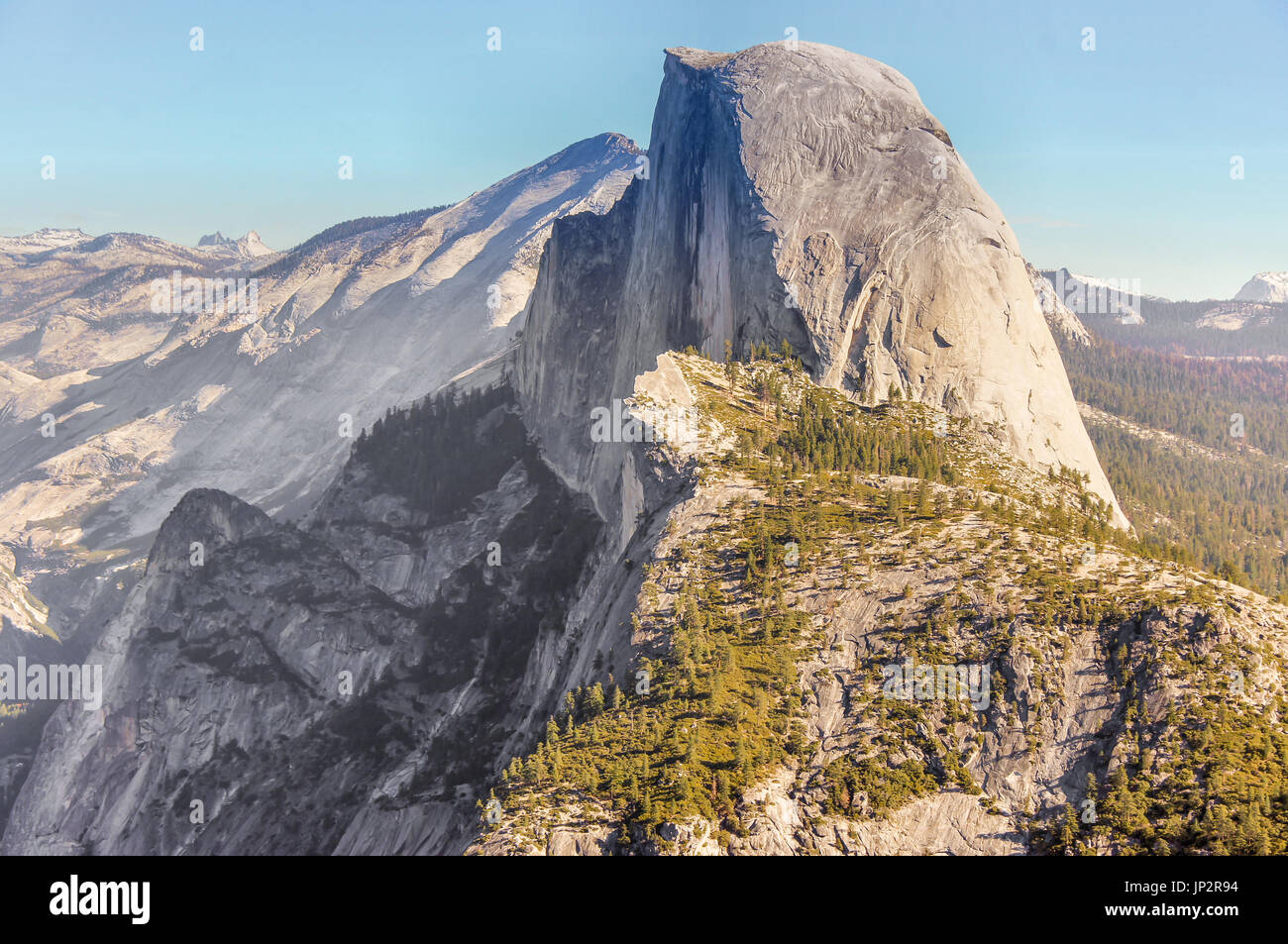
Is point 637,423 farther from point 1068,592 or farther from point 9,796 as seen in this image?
point 9,796

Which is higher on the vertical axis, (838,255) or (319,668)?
(838,255)

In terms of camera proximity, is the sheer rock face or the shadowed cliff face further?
the shadowed cliff face

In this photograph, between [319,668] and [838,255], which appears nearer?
[838,255]

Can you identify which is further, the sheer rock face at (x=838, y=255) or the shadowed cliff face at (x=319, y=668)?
the shadowed cliff face at (x=319, y=668)

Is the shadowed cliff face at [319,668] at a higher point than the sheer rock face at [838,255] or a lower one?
lower

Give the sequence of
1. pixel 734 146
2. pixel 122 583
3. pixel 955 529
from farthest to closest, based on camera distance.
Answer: pixel 122 583
pixel 734 146
pixel 955 529

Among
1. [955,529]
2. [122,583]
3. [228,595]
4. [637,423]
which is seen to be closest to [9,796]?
[228,595]

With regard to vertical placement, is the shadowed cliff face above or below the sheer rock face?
below
